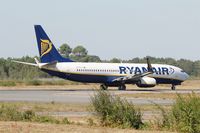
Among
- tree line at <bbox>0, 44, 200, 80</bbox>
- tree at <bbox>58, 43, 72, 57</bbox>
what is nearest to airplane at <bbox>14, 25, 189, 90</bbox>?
tree line at <bbox>0, 44, 200, 80</bbox>

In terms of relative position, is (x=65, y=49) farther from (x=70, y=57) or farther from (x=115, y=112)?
(x=115, y=112)

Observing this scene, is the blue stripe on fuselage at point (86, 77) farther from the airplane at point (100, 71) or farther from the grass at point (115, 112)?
the grass at point (115, 112)

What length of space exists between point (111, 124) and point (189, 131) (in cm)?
323

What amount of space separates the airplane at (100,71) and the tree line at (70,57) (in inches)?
1628

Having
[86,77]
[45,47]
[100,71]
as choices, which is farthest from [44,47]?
[100,71]

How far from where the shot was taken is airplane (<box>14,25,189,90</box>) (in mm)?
63969

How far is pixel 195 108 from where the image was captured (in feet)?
62.9

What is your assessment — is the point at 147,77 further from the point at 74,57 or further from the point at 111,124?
the point at 74,57

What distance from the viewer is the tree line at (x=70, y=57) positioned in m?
115

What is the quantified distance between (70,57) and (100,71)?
319 feet

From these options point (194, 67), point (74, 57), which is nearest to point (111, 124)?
point (74, 57)

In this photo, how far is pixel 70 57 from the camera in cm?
16325

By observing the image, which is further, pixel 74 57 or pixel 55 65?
pixel 74 57

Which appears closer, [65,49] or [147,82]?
[147,82]
